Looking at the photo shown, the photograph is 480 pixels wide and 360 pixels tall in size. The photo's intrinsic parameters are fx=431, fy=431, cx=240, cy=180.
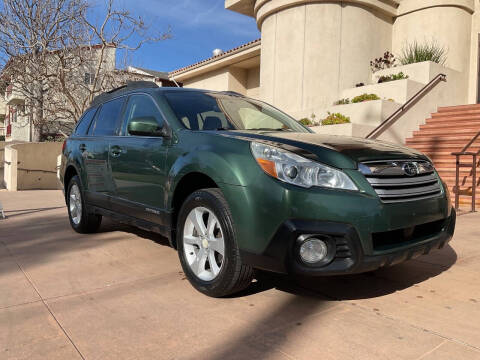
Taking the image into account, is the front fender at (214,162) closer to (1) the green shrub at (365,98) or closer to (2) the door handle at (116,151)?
(2) the door handle at (116,151)

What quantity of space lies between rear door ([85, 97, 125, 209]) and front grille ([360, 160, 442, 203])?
2.72 meters

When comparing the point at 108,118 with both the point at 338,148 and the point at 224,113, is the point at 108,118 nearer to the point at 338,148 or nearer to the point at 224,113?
the point at 224,113

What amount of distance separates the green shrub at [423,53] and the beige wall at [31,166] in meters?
11.1

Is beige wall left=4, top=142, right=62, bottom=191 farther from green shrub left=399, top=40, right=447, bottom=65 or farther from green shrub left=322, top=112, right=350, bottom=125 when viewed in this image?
green shrub left=399, top=40, right=447, bottom=65

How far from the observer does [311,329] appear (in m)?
2.62

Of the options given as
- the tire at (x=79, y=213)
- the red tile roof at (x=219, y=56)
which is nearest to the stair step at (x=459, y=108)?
the red tile roof at (x=219, y=56)

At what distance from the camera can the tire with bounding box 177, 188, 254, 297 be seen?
2928mm

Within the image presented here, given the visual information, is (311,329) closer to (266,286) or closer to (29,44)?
(266,286)

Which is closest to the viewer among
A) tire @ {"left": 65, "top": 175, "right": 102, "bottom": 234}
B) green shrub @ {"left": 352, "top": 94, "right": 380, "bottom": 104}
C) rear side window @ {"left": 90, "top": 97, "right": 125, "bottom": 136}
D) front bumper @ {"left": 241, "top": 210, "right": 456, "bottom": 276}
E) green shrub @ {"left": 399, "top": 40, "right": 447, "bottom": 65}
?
front bumper @ {"left": 241, "top": 210, "right": 456, "bottom": 276}


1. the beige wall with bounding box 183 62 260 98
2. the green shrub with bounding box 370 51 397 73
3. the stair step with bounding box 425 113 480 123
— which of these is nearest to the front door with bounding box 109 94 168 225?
the stair step with bounding box 425 113 480 123

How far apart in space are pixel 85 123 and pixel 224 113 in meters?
2.36

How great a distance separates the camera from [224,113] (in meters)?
4.06

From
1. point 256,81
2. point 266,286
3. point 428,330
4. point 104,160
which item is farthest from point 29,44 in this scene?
point 428,330

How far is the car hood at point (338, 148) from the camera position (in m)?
2.84
